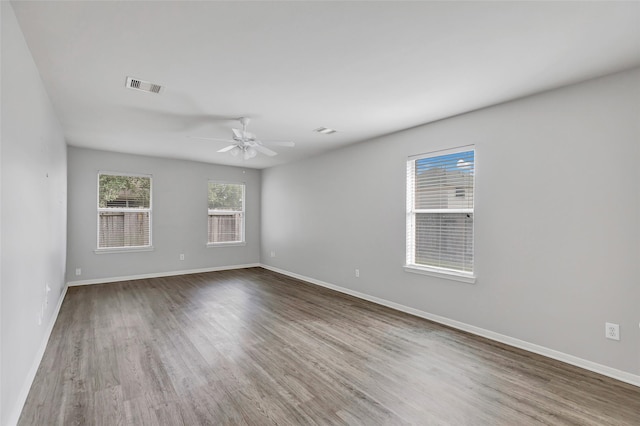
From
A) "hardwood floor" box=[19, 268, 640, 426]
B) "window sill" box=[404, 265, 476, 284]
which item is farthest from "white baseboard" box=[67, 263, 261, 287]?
"window sill" box=[404, 265, 476, 284]

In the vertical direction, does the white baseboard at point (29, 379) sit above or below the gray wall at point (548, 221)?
below

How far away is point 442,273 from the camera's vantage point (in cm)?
382

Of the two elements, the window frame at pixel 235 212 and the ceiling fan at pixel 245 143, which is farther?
the window frame at pixel 235 212

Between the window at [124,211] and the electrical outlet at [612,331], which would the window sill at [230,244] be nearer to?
the window at [124,211]

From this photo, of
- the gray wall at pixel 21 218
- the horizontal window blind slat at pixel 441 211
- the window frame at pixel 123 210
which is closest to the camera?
the gray wall at pixel 21 218

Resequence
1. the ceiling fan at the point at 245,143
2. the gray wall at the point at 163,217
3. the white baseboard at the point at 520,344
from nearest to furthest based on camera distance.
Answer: the white baseboard at the point at 520,344 → the ceiling fan at the point at 245,143 → the gray wall at the point at 163,217

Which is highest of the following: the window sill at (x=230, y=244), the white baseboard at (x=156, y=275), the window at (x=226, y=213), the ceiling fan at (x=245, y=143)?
the ceiling fan at (x=245, y=143)

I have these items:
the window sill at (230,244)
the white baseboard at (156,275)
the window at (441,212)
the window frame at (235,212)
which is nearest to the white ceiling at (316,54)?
the window at (441,212)

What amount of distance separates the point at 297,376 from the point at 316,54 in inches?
102

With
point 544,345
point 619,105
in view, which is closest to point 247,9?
point 619,105

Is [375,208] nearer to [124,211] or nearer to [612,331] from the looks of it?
[612,331]

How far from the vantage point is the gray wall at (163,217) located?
563 cm

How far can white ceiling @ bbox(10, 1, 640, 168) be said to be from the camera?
1.87 metres

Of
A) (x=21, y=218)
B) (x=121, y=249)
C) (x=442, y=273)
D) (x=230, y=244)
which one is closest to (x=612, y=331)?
(x=442, y=273)
